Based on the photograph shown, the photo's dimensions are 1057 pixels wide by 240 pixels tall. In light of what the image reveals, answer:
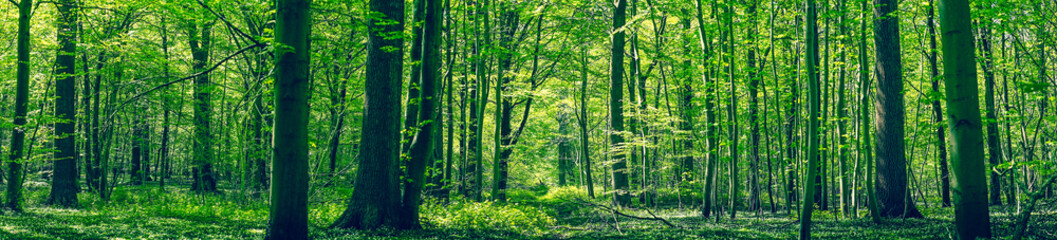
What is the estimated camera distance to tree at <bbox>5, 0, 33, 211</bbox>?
11477mm

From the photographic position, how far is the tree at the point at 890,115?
1298 centimetres

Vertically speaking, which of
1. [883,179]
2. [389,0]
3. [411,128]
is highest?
[389,0]

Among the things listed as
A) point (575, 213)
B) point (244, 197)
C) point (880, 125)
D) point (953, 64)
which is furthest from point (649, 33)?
point (953, 64)

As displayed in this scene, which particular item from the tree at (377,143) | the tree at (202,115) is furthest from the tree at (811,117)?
the tree at (202,115)

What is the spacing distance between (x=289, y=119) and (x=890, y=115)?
1286cm

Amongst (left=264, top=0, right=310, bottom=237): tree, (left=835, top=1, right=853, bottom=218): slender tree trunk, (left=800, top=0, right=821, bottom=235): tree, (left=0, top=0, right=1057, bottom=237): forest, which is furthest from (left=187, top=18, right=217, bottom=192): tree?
(left=835, top=1, right=853, bottom=218): slender tree trunk

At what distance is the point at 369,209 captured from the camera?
9492 millimetres

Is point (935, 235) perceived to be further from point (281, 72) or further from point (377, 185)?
point (281, 72)

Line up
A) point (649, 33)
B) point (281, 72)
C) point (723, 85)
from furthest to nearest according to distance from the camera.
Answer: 1. point (649, 33)
2. point (723, 85)
3. point (281, 72)

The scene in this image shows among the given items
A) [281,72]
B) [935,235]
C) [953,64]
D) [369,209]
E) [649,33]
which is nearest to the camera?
[953,64]

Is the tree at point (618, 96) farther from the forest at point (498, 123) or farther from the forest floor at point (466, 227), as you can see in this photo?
the forest floor at point (466, 227)

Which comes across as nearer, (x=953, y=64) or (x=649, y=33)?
(x=953, y=64)

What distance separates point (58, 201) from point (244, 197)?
502 cm

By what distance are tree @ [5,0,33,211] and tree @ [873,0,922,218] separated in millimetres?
18224
